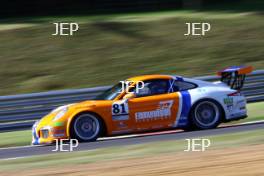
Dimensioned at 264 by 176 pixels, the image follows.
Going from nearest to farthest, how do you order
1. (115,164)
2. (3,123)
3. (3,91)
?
(115,164) → (3,123) → (3,91)

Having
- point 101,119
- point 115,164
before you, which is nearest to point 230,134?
point 101,119

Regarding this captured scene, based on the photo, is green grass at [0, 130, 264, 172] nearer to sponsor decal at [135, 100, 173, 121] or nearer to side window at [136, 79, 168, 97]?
sponsor decal at [135, 100, 173, 121]

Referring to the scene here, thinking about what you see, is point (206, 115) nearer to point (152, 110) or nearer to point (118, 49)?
point (152, 110)

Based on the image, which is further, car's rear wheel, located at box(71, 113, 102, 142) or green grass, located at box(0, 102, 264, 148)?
green grass, located at box(0, 102, 264, 148)

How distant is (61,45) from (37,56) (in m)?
1.02

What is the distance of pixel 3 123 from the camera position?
15.8 metres

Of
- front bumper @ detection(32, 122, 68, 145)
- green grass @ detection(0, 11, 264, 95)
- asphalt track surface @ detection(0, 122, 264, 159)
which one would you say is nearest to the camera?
asphalt track surface @ detection(0, 122, 264, 159)

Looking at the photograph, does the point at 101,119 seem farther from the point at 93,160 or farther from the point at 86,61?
the point at 86,61

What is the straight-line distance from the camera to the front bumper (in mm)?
12758

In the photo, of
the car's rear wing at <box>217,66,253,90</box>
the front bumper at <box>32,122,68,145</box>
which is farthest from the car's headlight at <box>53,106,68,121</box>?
the car's rear wing at <box>217,66,253,90</box>

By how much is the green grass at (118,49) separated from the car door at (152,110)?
21.6ft

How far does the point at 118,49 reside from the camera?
21453 mm

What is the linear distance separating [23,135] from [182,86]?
12.2 feet

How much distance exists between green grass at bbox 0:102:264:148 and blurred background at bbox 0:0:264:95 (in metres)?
3.76
